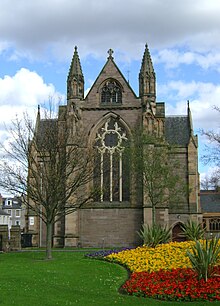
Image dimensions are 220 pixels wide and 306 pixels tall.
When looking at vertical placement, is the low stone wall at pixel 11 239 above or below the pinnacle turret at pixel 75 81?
below

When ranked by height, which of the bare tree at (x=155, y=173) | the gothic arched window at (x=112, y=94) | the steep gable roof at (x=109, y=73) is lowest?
the bare tree at (x=155, y=173)

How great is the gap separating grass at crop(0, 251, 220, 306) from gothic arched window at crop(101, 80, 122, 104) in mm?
21780

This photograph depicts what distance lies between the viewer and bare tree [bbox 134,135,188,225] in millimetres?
34250

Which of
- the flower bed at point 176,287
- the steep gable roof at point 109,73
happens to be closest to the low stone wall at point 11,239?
the steep gable roof at point 109,73

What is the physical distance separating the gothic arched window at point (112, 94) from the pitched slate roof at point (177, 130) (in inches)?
273

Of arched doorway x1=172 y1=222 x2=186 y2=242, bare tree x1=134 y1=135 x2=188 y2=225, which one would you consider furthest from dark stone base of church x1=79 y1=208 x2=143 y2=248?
arched doorway x1=172 y1=222 x2=186 y2=242

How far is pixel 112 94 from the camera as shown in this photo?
137ft

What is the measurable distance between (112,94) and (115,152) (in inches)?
218

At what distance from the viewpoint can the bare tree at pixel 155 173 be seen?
34.2m

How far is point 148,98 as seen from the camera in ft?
131

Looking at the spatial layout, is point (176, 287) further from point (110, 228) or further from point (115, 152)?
point (115, 152)

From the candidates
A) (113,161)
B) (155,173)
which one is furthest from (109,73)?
(155,173)

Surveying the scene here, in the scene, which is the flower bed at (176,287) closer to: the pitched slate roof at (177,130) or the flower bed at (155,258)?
the flower bed at (155,258)

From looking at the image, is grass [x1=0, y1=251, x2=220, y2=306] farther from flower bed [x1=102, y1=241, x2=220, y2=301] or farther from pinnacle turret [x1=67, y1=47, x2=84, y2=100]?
pinnacle turret [x1=67, y1=47, x2=84, y2=100]
